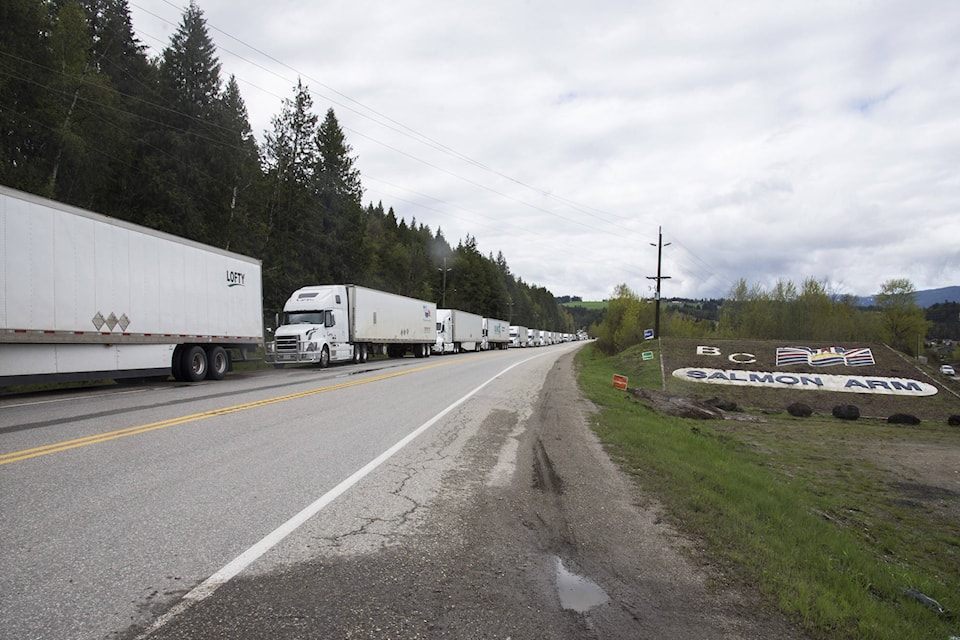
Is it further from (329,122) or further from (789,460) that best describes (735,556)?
(329,122)

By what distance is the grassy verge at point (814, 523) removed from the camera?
377 cm

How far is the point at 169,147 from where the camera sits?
29.2 meters

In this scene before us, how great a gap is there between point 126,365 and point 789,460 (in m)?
16.7

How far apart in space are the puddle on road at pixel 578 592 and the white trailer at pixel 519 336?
81.1m

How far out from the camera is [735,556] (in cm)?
432

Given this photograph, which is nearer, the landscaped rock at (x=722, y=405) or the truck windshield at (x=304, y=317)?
the landscaped rock at (x=722, y=405)

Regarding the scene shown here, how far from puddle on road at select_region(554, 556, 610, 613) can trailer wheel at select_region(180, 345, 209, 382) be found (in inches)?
660

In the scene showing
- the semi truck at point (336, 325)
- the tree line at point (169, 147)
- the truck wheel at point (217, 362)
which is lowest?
the truck wheel at point (217, 362)

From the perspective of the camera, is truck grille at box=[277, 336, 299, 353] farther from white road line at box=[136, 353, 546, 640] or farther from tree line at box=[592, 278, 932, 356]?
tree line at box=[592, 278, 932, 356]

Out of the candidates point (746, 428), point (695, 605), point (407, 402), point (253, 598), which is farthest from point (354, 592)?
point (746, 428)

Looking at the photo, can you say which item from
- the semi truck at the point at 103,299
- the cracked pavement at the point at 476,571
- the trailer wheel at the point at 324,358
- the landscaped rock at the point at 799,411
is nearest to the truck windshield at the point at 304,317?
the trailer wheel at the point at 324,358

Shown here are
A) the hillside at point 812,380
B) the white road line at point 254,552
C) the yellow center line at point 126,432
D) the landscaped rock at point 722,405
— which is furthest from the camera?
the hillside at point 812,380

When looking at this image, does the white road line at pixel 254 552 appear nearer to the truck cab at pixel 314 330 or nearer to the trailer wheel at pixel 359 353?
the truck cab at pixel 314 330

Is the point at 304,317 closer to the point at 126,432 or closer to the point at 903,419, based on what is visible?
the point at 126,432
